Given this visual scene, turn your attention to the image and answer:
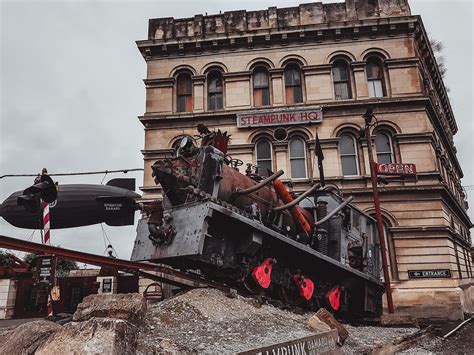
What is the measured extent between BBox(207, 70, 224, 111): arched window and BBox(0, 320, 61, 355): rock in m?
15.9

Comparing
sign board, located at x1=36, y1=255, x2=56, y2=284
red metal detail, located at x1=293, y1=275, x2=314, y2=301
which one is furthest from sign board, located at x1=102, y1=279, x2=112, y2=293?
sign board, located at x1=36, y1=255, x2=56, y2=284

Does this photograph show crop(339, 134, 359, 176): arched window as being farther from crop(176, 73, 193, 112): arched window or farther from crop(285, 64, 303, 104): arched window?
crop(176, 73, 193, 112): arched window

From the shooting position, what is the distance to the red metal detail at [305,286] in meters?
8.46

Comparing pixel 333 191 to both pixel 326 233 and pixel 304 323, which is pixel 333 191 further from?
pixel 304 323

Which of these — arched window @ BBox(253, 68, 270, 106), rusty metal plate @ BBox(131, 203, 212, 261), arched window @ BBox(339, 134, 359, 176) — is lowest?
rusty metal plate @ BBox(131, 203, 212, 261)

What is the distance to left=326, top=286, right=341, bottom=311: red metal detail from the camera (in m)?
9.45

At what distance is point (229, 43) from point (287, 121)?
4.98 metres

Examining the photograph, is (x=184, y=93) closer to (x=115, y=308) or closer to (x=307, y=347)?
(x=115, y=308)

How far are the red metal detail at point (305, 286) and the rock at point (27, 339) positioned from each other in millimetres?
5671

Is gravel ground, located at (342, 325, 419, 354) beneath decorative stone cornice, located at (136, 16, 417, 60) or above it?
beneath

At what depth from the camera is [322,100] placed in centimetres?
1802

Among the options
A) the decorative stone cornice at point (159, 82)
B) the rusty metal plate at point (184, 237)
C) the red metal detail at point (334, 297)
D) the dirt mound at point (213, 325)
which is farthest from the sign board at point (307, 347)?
the decorative stone cornice at point (159, 82)

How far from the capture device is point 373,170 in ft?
42.8

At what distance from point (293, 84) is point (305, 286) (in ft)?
40.6
